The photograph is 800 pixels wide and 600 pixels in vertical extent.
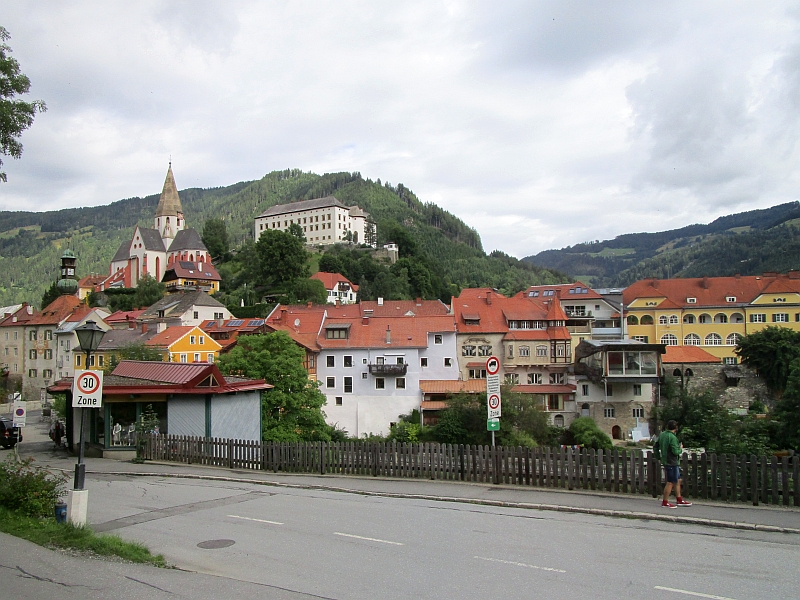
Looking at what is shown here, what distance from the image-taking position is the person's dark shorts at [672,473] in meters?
12.5

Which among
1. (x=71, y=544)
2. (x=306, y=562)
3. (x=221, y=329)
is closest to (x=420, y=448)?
(x=306, y=562)

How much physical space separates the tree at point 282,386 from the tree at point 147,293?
65.1m

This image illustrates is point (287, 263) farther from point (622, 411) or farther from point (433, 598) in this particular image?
point (433, 598)

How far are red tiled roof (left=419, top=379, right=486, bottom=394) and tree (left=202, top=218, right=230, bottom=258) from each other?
3522 inches

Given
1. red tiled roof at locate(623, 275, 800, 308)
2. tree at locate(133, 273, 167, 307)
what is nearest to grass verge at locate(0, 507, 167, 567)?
red tiled roof at locate(623, 275, 800, 308)

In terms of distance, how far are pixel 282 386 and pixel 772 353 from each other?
52.1m

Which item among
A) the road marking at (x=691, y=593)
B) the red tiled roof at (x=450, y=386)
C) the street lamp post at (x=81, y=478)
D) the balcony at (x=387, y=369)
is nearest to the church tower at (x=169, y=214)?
the balcony at (x=387, y=369)

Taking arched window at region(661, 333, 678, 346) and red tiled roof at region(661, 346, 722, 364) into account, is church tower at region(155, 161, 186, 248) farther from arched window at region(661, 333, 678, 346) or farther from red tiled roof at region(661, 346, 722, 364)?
red tiled roof at region(661, 346, 722, 364)

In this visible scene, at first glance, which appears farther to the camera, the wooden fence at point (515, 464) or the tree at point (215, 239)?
the tree at point (215, 239)

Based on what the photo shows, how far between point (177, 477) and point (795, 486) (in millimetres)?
14875

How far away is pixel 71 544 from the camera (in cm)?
948

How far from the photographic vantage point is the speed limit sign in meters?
11.8

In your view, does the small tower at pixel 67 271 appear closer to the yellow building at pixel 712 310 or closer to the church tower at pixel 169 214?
the church tower at pixel 169 214

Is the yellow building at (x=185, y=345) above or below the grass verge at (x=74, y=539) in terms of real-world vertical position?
above
